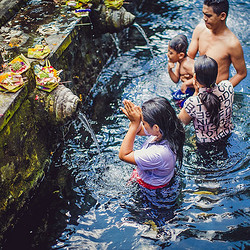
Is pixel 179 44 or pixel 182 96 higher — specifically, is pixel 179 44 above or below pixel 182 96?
above

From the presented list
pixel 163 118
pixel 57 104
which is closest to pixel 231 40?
pixel 163 118

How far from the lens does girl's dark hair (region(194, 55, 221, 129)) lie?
10.2ft

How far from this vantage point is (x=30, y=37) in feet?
14.6

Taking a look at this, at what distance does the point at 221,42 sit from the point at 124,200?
243 cm

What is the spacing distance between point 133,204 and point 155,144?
1.06 meters

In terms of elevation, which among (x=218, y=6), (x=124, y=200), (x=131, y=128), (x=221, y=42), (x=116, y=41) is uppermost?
(x=218, y=6)

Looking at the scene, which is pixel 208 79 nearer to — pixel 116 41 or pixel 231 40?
pixel 231 40

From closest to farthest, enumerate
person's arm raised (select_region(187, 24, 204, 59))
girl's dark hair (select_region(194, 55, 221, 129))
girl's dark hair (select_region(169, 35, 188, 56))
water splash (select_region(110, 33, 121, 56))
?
girl's dark hair (select_region(194, 55, 221, 129)) < girl's dark hair (select_region(169, 35, 188, 56)) < person's arm raised (select_region(187, 24, 204, 59)) < water splash (select_region(110, 33, 121, 56))

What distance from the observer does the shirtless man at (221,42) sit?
3.74 metres

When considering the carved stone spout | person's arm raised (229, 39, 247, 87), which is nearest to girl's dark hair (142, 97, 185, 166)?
the carved stone spout

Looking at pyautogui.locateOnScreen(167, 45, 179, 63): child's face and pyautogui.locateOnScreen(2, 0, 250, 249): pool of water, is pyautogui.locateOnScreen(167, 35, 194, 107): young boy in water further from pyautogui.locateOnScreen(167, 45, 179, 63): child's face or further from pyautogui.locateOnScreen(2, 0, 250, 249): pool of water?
pyautogui.locateOnScreen(2, 0, 250, 249): pool of water

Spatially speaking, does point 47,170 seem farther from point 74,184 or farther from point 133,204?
point 133,204

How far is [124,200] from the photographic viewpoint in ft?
11.8

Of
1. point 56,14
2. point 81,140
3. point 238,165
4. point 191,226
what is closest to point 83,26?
point 56,14
